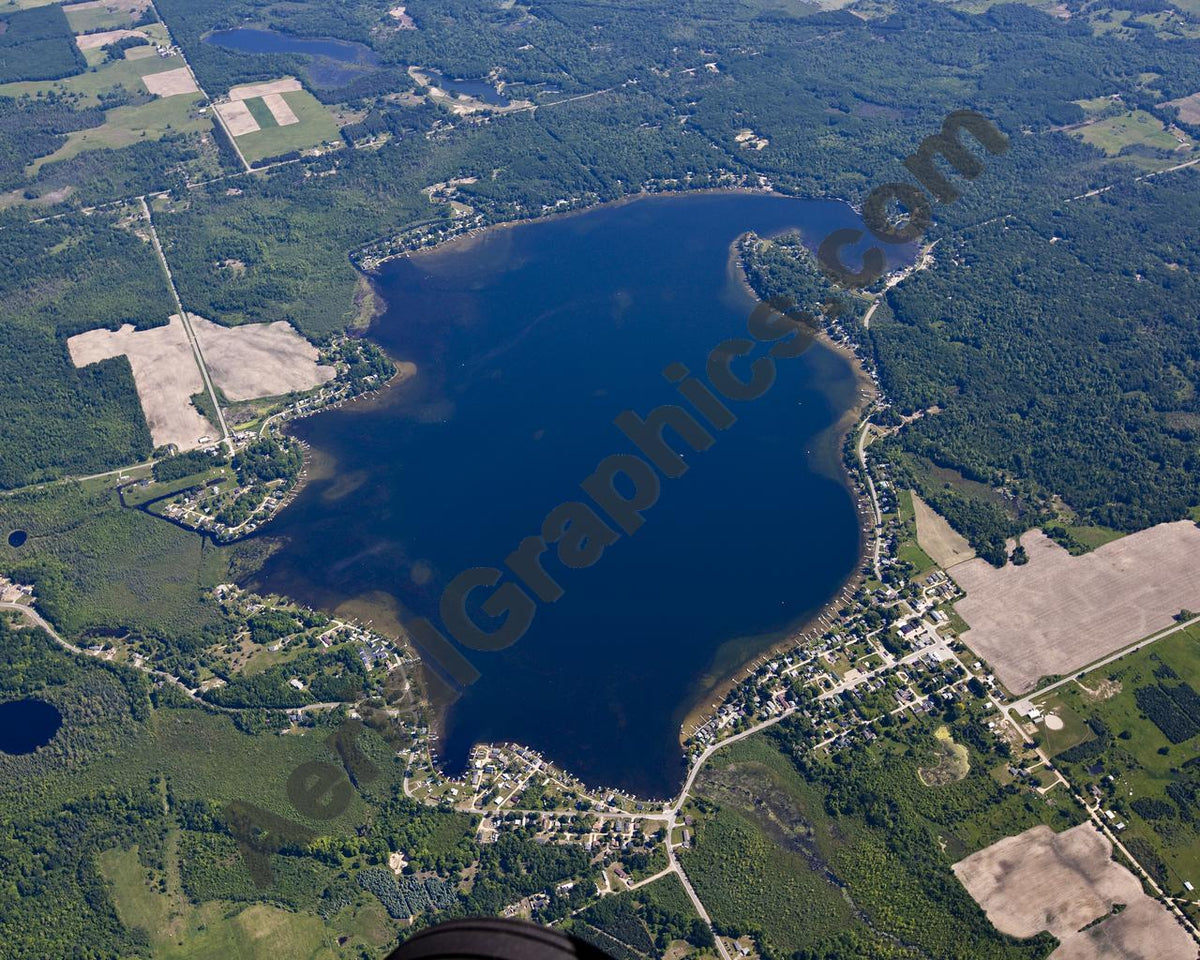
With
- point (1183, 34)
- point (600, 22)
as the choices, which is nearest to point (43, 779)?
point (600, 22)

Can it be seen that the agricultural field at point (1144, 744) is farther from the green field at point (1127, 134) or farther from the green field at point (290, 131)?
the green field at point (290, 131)

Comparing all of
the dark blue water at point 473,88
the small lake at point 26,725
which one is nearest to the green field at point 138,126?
the dark blue water at point 473,88

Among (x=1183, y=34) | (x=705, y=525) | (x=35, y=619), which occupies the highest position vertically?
(x=1183, y=34)

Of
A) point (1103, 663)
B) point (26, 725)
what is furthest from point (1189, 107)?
point (26, 725)

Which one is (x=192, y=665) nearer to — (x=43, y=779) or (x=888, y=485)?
(x=43, y=779)

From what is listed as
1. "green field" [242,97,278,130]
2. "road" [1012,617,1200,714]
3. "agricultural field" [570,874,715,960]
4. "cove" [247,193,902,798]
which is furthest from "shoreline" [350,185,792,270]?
"agricultural field" [570,874,715,960]
